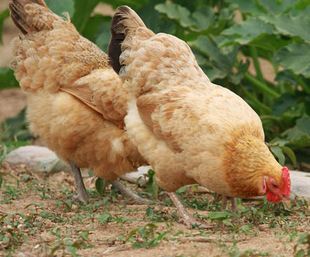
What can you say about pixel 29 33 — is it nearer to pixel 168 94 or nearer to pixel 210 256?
pixel 168 94

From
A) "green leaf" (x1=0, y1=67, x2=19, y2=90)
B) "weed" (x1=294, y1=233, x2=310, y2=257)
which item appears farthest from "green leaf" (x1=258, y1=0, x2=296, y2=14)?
"weed" (x1=294, y1=233, x2=310, y2=257)

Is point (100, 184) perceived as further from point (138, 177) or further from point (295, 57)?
point (295, 57)

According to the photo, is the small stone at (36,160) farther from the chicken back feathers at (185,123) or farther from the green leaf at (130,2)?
the green leaf at (130,2)

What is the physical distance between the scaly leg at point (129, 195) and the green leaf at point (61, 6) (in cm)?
249

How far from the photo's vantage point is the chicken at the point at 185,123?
3740 mm

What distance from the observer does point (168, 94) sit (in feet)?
14.1

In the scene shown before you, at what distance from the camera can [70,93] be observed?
4.88 meters

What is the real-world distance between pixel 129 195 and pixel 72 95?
1.15 m

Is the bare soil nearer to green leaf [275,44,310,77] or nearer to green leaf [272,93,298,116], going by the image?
green leaf [275,44,310,77]

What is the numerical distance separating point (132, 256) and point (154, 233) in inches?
18.2

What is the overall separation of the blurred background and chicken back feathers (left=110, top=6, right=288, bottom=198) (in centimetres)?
164

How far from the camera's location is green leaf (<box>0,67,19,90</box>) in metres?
7.65

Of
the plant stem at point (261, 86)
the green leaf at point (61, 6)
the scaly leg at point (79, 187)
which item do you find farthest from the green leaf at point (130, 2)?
the scaly leg at point (79, 187)

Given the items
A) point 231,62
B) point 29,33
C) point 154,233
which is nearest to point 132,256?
point 154,233
